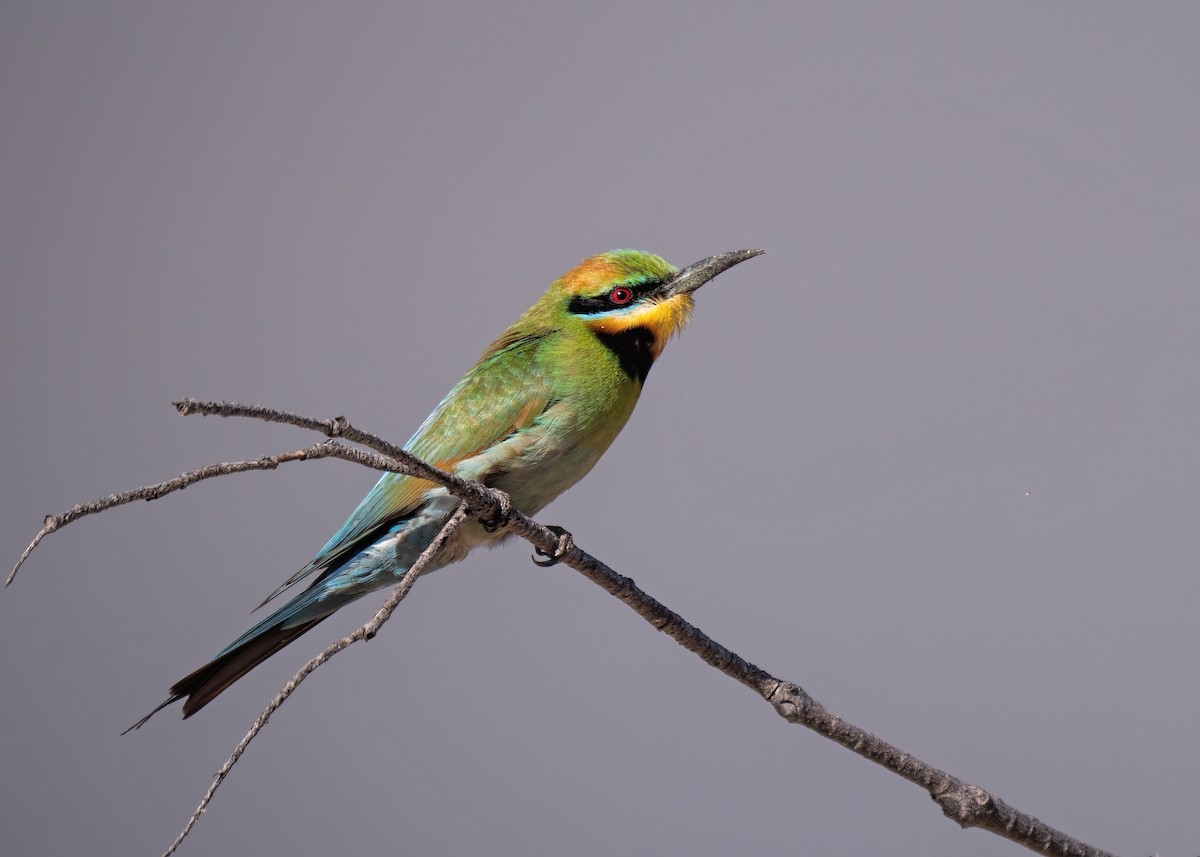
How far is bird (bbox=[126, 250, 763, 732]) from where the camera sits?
1521mm

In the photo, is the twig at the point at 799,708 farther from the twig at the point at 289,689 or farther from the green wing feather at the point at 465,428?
the green wing feather at the point at 465,428

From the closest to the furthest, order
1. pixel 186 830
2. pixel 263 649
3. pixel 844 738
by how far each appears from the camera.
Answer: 1. pixel 186 830
2. pixel 844 738
3. pixel 263 649

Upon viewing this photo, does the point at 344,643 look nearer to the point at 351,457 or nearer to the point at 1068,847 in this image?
the point at 351,457

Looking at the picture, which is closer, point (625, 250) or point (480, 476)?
point (480, 476)

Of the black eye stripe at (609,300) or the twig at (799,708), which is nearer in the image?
the twig at (799,708)

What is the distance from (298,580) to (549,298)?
0.59 meters

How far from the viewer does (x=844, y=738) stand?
4.08 ft

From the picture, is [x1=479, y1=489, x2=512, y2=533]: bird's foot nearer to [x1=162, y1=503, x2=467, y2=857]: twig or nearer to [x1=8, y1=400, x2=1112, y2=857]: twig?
[x1=8, y1=400, x2=1112, y2=857]: twig

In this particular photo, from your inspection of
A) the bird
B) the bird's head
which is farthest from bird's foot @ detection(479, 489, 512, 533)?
A: the bird's head

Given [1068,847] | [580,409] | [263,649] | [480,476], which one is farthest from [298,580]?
[1068,847]

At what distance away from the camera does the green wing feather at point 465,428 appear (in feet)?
5.07

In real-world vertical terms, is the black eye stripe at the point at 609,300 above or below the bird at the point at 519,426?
above

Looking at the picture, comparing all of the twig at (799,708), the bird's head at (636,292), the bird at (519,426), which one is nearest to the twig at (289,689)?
the twig at (799,708)

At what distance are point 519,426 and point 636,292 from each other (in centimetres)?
30
